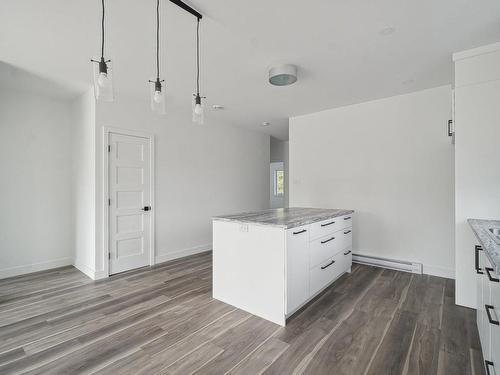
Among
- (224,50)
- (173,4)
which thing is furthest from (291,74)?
(173,4)

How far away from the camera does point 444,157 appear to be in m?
3.29

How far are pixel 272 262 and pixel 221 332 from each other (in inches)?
28.8

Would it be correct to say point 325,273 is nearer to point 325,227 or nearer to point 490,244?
point 325,227

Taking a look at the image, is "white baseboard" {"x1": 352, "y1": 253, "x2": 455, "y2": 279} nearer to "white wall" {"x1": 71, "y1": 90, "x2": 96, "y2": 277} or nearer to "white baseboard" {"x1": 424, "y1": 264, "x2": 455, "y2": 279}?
"white baseboard" {"x1": 424, "y1": 264, "x2": 455, "y2": 279}

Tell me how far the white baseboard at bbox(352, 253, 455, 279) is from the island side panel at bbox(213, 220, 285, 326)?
231cm

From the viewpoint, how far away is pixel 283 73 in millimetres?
2695

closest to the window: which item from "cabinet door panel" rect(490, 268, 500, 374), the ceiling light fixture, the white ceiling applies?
the white ceiling

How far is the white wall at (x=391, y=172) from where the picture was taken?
333 cm

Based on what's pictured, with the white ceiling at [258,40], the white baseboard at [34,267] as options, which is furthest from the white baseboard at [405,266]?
the white baseboard at [34,267]

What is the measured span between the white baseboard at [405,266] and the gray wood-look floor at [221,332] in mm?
315

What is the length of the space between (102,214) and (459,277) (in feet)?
14.3

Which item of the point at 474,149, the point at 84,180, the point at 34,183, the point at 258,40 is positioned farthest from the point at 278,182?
the point at 34,183

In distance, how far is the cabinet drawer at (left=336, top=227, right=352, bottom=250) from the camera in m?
3.14

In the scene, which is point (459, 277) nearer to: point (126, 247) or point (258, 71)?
point (258, 71)
